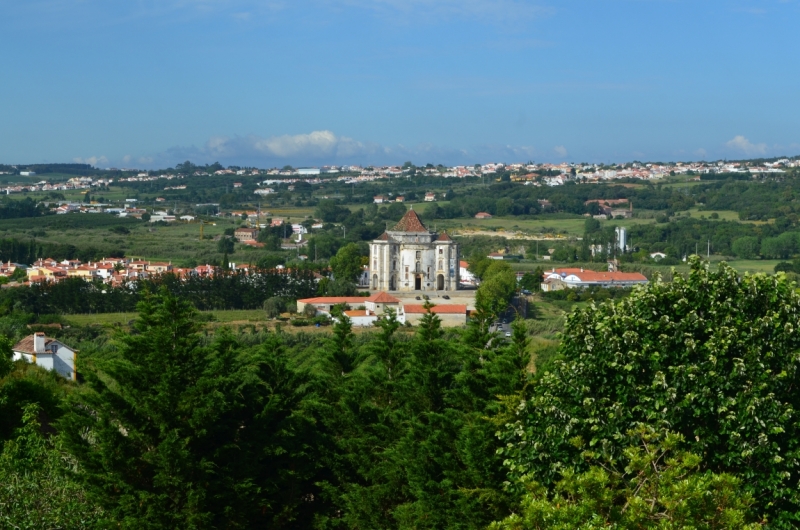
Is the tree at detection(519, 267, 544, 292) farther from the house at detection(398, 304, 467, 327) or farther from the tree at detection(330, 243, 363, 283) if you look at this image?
the house at detection(398, 304, 467, 327)

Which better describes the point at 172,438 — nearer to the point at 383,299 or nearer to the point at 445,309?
the point at 445,309

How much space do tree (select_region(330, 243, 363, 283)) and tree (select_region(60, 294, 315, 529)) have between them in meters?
41.1

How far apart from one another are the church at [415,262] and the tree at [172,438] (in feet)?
123

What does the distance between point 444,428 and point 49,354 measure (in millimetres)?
16303

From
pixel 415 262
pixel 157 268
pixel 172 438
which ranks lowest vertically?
pixel 157 268

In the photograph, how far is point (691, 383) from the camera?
11.5m

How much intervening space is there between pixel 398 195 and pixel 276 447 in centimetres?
12522

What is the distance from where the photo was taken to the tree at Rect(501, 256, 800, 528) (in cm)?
1123

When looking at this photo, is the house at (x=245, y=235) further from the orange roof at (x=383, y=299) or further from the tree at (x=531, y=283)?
the orange roof at (x=383, y=299)

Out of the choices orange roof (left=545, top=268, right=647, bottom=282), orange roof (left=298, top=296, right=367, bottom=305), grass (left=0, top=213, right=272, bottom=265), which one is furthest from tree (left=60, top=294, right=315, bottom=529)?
grass (left=0, top=213, right=272, bottom=265)

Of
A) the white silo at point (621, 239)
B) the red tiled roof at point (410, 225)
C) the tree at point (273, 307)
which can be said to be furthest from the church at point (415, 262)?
the white silo at point (621, 239)

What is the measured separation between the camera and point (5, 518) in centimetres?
1138

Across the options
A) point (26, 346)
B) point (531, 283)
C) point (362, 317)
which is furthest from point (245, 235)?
point (26, 346)

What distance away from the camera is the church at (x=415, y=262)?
174 feet
